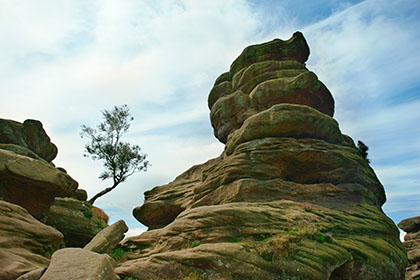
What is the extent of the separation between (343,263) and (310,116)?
43.8ft

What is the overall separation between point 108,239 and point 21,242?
5.93 metres

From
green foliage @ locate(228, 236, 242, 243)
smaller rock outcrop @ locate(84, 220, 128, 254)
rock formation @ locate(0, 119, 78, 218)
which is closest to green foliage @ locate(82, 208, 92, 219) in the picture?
rock formation @ locate(0, 119, 78, 218)

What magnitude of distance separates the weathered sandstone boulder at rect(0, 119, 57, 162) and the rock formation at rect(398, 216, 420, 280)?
161 feet

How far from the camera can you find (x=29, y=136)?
102ft

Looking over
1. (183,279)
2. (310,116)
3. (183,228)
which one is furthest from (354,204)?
(183,279)

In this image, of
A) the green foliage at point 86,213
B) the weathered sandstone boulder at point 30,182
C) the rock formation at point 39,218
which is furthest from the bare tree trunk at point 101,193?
the weathered sandstone boulder at point 30,182

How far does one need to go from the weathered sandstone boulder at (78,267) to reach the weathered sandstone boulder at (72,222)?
1428cm

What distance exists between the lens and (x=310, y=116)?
978 inches

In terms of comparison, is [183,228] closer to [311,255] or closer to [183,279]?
[183,279]

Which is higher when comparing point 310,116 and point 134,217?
point 310,116

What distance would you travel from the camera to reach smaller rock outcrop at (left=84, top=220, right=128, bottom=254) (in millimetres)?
18489

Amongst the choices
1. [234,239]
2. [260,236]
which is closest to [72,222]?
[234,239]

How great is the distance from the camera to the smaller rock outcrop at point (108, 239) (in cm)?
1849

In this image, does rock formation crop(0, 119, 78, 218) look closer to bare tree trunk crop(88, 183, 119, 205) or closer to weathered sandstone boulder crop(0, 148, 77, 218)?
weathered sandstone boulder crop(0, 148, 77, 218)
